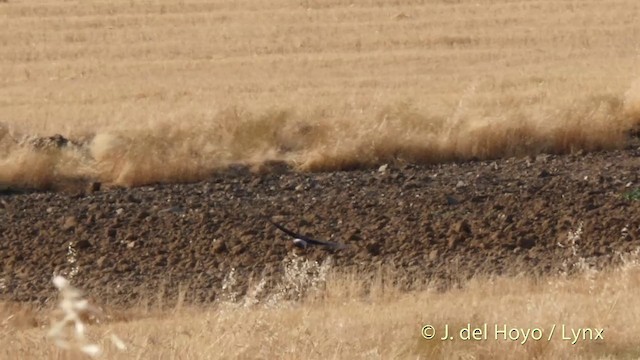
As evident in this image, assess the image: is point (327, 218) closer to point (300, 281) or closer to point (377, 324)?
point (300, 281)

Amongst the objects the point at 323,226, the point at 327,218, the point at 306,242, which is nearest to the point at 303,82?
the point at 327,218

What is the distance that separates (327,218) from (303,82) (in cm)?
1369

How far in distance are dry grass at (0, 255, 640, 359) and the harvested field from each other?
0.02m

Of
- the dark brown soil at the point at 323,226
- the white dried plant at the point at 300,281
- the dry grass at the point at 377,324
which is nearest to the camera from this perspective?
the dry grass at the point at 377,324

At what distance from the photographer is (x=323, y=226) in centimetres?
978

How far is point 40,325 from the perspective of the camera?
23.4 feet

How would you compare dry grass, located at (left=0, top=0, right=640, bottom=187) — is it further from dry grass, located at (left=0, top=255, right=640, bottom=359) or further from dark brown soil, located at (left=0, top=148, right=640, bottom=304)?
dry grass, located at (left=0, top=255, right=640, bottom=359)

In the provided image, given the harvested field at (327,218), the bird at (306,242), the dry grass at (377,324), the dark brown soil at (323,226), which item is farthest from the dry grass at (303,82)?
the dry grass at (377,324)

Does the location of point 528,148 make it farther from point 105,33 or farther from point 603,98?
point 105,33

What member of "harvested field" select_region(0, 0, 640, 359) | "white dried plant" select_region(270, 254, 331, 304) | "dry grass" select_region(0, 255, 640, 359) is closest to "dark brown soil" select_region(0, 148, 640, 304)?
"harvested field" select_region(0, 0, 640, 359)

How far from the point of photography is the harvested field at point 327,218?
242 inches

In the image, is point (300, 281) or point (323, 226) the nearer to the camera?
point (300, 281)

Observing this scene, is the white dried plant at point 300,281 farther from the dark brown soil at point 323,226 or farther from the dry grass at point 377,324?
the dark brown soil at point 323,226

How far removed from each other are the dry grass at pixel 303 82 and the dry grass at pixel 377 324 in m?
4.52
